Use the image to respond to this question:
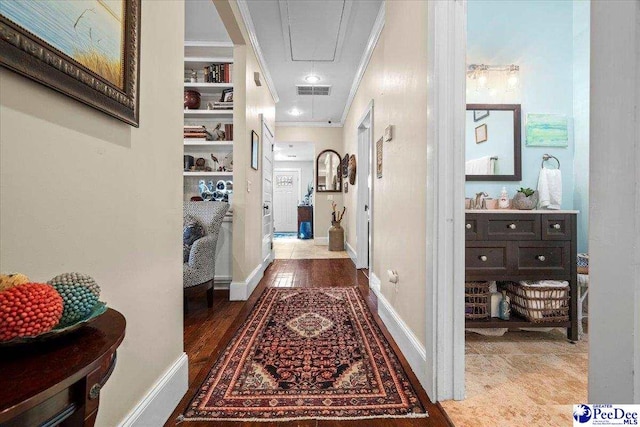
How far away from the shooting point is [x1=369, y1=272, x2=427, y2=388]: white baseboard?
1494 mm

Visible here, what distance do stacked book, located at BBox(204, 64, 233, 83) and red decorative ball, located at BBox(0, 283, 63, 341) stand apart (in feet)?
10.6

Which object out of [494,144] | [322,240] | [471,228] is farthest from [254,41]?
[322,240]

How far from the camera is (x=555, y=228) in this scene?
1.93 metres

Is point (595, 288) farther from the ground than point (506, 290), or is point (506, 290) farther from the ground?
point (595, 288)

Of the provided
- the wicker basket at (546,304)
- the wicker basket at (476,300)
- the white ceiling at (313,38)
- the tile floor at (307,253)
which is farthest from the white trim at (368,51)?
the tile floor at (307,253)

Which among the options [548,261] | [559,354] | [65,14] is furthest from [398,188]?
[65,14]

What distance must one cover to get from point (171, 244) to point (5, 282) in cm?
87

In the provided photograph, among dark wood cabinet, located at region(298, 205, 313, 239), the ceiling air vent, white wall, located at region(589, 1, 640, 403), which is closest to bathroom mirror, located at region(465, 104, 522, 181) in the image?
white wall, located at region(589, 1, 640, 403)

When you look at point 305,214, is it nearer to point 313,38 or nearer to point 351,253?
point 351,253

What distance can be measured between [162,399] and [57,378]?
99cm

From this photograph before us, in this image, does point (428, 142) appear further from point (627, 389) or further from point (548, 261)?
point (548, 261)

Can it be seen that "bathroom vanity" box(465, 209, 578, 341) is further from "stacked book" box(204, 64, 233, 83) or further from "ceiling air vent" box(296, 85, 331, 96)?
"ceiling air vent" box(296, 85, 331, 96)

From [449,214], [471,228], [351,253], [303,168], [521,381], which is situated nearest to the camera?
[449,214]

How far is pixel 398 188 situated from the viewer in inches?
81.8
